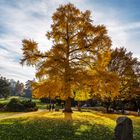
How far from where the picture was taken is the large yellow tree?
42.8 meters

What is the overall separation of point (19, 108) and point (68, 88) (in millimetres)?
23682

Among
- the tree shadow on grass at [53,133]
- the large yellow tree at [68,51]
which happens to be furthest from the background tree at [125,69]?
the tree shadow on grass at [53,133]

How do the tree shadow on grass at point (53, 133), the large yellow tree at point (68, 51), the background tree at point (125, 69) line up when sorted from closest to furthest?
1. the tree shadow on grass at point (53, 133)
2. the large yellow tree at point (68, 51)
3. the background tree at point (125, 69)

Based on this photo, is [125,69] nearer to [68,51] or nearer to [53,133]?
[68,51]

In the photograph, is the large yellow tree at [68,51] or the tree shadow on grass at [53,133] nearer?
the tree shadow on grass at [53,133]

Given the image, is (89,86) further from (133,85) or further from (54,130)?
(133,85)

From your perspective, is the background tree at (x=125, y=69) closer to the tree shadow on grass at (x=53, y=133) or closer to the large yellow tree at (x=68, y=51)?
the large yellow tree at (x=68, y=51)

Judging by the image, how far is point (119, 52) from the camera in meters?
71.6

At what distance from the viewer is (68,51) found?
4541 centimetres

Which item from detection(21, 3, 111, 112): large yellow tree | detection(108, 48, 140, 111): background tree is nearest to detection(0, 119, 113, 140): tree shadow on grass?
detection(21, 3, 111, 112): large yellow tree

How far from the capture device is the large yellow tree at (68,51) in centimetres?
4281

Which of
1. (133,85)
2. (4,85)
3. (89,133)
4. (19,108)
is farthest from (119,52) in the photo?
(4,85)

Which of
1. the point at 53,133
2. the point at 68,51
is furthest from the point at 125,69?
the point at 53,133

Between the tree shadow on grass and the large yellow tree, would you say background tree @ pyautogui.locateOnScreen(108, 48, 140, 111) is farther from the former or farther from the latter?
the tree shadow on grass
